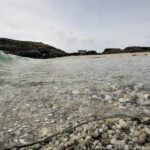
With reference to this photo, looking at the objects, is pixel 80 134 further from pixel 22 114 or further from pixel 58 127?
pixel 22 114

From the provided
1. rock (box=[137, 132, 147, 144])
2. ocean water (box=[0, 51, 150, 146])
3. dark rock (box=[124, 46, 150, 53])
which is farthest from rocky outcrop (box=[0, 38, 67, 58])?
rock (box=[137, 132, 147, 144])

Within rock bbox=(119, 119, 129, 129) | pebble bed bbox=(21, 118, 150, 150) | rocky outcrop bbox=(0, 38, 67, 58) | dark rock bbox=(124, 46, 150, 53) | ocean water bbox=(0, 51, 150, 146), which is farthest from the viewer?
dark rock bbox=(124, 46, 150, 53)

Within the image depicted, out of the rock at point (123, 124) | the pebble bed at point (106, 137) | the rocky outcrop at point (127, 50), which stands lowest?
the rocky outcrop at point (127, 50)

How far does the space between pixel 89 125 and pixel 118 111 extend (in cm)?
124

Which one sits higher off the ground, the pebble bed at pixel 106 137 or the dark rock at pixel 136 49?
the pebble bed at pixel 106 137

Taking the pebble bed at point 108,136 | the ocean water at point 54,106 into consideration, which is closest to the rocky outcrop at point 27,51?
the ocean water at point 54,106

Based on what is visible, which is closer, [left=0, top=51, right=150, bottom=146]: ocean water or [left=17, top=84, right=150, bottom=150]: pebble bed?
[left=17, top=84, right=150, bottom=150]: pebble bed

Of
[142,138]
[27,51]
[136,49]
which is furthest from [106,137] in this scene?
[27,51]

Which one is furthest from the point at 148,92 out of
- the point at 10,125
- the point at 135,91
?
the point at 10,125

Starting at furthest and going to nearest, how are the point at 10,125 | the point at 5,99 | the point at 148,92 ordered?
the point at 5,99, the point at 148,92, the point at 10,125

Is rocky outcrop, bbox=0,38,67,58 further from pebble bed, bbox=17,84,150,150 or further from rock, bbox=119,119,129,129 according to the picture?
rock, bbox=119,119,129,129

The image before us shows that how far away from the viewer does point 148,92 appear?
10.1m

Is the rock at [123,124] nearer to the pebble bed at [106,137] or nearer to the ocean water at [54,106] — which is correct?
the pebble bed at [106,137]

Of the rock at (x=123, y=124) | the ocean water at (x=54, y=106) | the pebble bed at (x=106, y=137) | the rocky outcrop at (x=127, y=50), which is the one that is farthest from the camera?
the rocky outcrop at (x=127, y=50)
